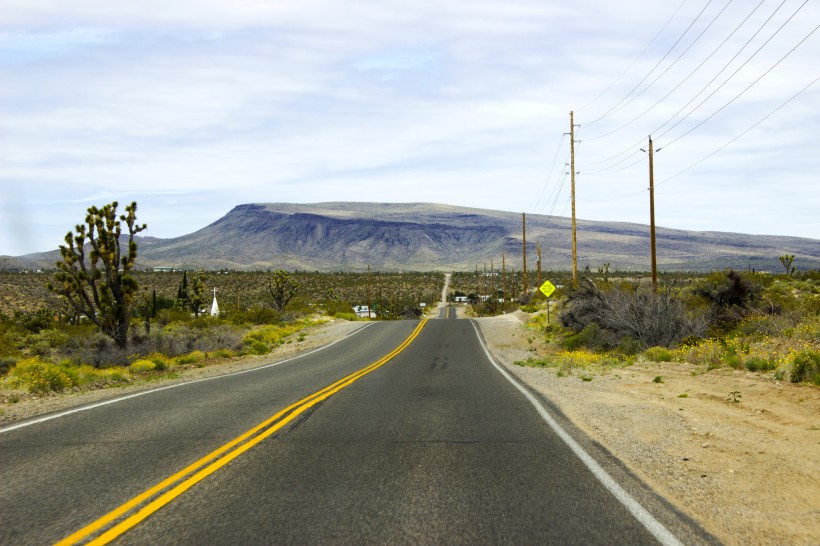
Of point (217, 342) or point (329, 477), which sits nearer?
point (329, 477)

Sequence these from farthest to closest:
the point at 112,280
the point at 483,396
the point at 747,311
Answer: the point at 112,280 → the point at 747,311 → the point at 483,396

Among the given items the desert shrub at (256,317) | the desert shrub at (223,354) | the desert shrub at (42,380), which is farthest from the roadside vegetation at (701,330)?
the desert shrub at (256,317)

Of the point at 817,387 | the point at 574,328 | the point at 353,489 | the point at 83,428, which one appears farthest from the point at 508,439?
the point at 574,328

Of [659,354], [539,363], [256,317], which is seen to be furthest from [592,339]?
[256,317]

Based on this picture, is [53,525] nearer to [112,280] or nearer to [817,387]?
[817,387]

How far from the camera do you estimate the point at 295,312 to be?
56938 mm

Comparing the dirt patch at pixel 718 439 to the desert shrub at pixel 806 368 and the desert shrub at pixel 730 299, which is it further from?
the desert shrub at pixel 730 299

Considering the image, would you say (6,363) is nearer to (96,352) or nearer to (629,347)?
(96,352)

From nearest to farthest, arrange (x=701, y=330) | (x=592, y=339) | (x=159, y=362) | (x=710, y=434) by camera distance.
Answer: (x=710, y=434)
(x=701, y=330)
(x=159, y=362)
(x=592, y=339)

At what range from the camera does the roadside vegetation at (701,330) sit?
1496cm

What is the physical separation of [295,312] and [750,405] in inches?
1916

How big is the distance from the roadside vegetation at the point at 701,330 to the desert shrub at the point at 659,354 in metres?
0.03

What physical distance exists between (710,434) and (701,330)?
12625 millimetres

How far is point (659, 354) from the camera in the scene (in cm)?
1858
